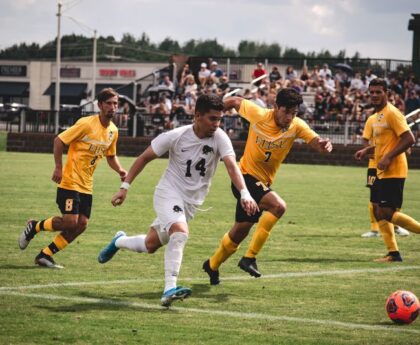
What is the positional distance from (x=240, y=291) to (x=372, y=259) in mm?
3513

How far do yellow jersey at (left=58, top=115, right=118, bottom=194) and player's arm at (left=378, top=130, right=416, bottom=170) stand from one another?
3448 millimetres

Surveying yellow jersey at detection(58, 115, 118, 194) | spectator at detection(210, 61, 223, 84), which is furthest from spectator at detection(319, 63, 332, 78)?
yellow jersey at detection(58, 115, 118, 194)

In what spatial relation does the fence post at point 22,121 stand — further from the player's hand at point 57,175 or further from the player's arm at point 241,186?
the player's arm at point 241,186

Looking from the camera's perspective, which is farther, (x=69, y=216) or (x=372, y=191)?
(x=372, y=191)

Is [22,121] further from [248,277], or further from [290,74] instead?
[248,277]

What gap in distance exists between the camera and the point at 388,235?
44.3 ft

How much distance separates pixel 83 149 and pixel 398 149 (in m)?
3.95

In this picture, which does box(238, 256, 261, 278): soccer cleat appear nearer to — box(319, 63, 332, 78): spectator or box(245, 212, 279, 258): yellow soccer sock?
box(245, 212, 279, 258): yellow soccer sock

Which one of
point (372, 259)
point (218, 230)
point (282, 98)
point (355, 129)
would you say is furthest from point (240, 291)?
point (355, 129)

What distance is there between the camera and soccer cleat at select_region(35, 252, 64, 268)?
11787 millimetres

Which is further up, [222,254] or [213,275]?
[222,254]

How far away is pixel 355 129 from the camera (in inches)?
1473

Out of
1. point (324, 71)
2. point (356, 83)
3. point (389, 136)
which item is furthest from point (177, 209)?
point (324, 71)

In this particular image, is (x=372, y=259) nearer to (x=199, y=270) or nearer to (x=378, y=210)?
(x=378, y=210)
